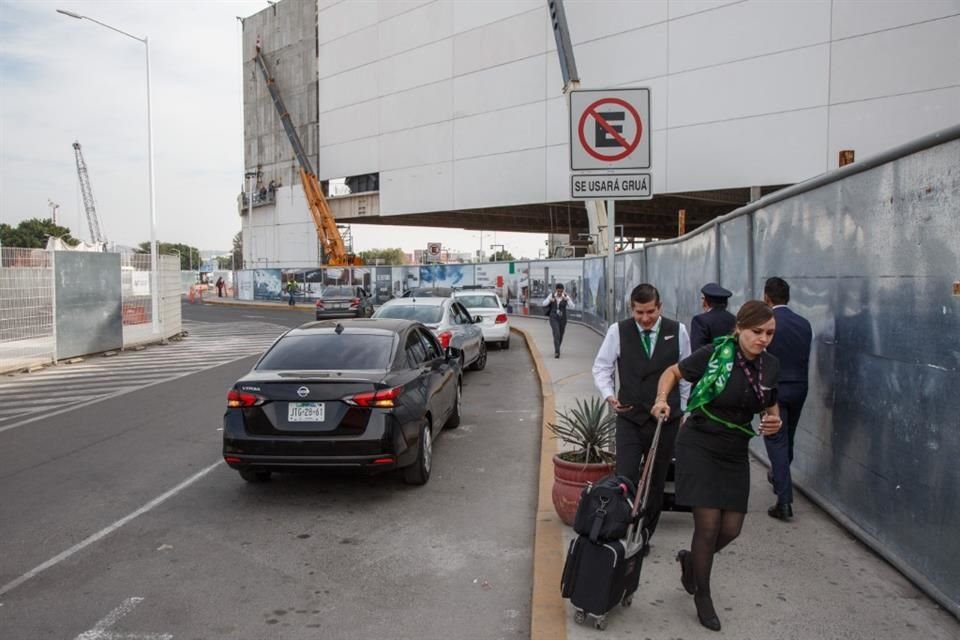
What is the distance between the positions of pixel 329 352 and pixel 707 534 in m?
4.21

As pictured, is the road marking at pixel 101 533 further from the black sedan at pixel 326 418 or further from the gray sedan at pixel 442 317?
the gray sedan at pixel 442 317

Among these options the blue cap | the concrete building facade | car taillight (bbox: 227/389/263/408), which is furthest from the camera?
the concrete building facade

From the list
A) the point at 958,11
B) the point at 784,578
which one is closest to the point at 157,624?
the point at 784,578

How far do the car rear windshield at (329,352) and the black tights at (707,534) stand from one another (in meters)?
3.63

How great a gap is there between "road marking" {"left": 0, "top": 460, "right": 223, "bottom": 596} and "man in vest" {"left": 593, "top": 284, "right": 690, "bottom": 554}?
3868 millimetres

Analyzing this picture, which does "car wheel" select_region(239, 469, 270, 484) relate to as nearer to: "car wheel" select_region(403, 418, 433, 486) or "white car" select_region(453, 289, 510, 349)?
"car wheel" select_region(403, 418, 433, 486)

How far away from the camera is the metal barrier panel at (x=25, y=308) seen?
52.5 ft

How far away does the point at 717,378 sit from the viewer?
3820mm

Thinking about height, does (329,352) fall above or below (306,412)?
above

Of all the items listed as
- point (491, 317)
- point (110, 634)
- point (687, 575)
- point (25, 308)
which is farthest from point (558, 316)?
point (110, 634)

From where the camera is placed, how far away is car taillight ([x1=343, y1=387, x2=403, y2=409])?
629cm

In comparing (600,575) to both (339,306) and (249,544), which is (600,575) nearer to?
(249,544)

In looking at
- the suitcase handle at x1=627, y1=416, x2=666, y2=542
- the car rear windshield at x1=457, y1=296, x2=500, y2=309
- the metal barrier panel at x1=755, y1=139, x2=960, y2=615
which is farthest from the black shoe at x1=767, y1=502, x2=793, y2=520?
the car rear windshield at x1=457, y1=296, x2=500, y2=309

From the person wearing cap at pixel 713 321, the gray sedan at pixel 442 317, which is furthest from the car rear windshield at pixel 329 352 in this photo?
the gray sedan at pixel 442 317
